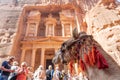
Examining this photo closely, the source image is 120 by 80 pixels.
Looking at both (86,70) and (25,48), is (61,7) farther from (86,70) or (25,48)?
(86,70)

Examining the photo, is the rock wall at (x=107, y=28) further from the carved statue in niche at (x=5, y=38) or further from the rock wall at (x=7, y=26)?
the carved statue in niche at (x=5, y=38)

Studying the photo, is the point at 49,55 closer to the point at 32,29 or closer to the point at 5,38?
the point at 32,29

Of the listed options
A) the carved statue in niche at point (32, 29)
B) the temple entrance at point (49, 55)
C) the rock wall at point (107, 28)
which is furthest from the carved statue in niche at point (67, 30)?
the rock wall at point (107, 28)

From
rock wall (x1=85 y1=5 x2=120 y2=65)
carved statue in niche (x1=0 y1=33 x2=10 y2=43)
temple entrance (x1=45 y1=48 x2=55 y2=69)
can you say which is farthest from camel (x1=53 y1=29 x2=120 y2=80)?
temple entrance (x1=45 y1=48 x2=55 y2=69)

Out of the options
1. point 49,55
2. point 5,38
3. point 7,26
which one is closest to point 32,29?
point 7,26

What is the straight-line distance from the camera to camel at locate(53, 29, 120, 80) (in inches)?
104

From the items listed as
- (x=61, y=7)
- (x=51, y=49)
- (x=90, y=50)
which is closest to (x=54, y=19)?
(x=61, y=7)

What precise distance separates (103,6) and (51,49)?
17.2 ft

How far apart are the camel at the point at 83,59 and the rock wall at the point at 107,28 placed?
3797mm

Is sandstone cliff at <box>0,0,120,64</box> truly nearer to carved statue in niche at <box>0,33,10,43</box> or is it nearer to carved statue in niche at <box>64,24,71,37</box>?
carved statue in niche at <box>0,33,10,43</box>

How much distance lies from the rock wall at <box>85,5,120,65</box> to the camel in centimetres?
380

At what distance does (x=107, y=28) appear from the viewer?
9102 mm

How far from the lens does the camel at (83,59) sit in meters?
2.63

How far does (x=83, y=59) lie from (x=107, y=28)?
255 inches
